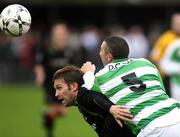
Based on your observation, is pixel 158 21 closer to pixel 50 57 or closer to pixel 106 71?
pixel 50 57

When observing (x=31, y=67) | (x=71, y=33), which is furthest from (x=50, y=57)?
(x=71, y=33)

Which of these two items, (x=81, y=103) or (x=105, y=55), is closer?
(x=81, y=103)

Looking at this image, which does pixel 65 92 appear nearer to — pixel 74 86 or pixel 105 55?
pixel 74 86

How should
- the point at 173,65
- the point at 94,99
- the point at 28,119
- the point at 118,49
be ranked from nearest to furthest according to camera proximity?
the point at 94,99
the point at 118,49
the point at 173,65
the point at 28,119

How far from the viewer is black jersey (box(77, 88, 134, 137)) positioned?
7.86m

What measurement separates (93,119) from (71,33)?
25.5m

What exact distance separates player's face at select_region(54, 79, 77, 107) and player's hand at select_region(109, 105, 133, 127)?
617mm

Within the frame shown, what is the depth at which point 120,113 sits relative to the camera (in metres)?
7.69

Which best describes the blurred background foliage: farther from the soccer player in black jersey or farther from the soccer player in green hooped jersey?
the soccer player in green hooped jersey

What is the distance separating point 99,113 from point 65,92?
1.54 ft

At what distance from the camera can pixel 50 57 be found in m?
14.7

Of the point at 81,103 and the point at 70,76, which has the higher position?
the point at 70,76

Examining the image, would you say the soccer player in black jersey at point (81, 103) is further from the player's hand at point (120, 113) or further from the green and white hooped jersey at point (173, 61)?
the green and white hooped jersey at point (173, 61)

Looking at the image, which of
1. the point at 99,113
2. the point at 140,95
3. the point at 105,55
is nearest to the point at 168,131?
the point at 140,95
